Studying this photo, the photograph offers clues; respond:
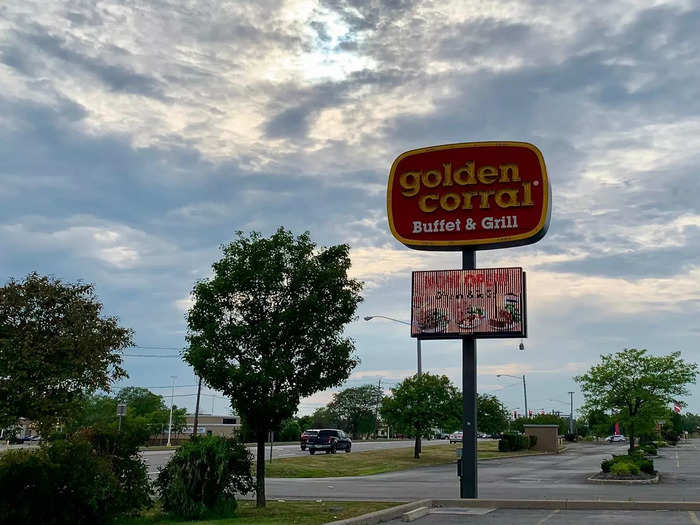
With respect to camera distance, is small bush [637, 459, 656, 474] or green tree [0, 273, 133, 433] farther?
small bush [637, 459, 656, 474]

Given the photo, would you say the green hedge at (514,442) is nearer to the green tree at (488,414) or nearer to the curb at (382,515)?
the green tree at (488,414)

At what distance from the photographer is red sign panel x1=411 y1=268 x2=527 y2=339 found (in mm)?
22875

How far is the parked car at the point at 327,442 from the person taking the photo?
187 ft

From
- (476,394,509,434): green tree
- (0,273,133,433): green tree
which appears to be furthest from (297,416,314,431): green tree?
(0,273,133,433): green tree

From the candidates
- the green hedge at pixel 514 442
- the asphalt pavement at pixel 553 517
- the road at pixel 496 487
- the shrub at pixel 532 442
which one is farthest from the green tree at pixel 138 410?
the asphalt pavement at pixel 553 517

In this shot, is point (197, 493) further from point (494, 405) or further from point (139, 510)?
point (494, 405)

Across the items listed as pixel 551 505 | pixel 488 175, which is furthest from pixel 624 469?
pixel 488 175

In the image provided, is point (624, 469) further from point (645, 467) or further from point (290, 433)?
point (290, 433)

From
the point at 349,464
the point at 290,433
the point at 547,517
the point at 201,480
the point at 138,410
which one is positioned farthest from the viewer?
the point at 138,410

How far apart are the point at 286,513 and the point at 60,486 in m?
5.66

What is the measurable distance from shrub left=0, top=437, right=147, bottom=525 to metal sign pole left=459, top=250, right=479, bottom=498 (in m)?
11.2

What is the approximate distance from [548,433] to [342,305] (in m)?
55.4

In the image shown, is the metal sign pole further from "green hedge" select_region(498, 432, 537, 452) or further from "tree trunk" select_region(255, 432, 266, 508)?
"green hedge" select_region(498, 432, 537, 452)

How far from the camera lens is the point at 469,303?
2334cm
